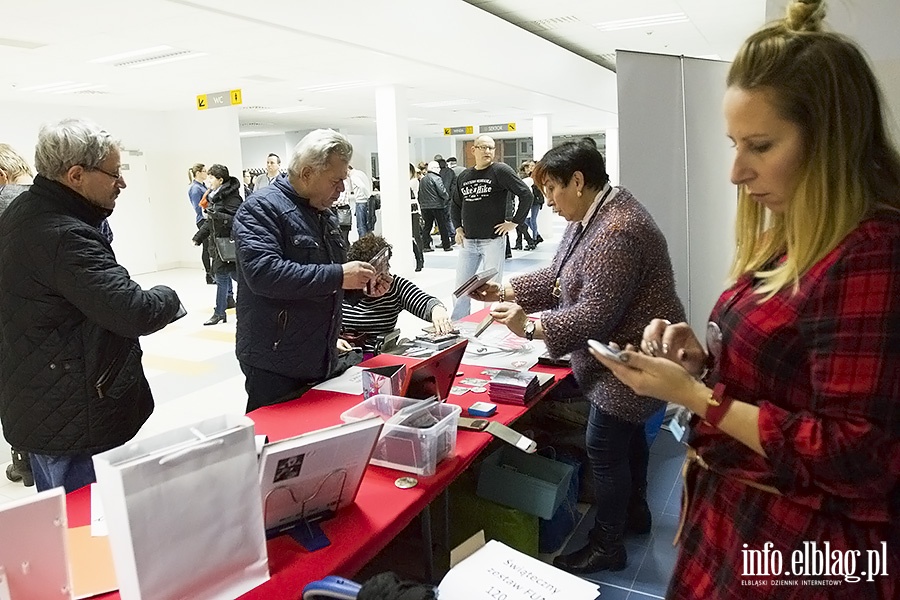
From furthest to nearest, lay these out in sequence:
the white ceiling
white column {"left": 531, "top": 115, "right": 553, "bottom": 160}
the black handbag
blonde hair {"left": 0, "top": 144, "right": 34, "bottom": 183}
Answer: white column {"left": 531, "top": 115, "right": 553, "bottom": 160}, the black handbag, the white ceiling, blonde hair {"left": 0, "top": 144, "right": 34, "bottom": 183}

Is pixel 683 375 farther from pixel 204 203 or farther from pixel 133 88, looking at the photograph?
pixel 133 88

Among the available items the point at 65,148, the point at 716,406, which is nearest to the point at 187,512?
the point at 716,406

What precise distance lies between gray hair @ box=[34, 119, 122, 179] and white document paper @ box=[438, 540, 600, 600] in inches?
56.7

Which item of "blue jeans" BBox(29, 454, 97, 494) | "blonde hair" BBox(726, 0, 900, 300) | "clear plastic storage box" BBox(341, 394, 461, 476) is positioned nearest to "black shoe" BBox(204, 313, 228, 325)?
"blue jeans" BBox(29, 454, 97, 494)

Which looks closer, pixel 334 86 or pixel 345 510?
pixel 345 510

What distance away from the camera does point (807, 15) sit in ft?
3.18

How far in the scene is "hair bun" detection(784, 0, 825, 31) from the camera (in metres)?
0.97

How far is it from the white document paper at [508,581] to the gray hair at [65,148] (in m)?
1.44

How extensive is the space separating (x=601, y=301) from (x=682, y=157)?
1.90 m

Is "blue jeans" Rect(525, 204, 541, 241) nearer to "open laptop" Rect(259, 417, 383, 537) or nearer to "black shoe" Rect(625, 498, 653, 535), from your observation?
"black shoe" Rect(625, 498, 653, 535)

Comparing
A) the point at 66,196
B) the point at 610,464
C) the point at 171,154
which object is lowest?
the point at 610,464

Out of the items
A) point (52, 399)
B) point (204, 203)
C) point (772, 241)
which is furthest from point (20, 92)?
point (772, 241)

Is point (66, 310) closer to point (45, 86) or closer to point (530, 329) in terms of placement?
point (530, 329)

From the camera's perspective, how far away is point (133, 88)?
8.30 meters
